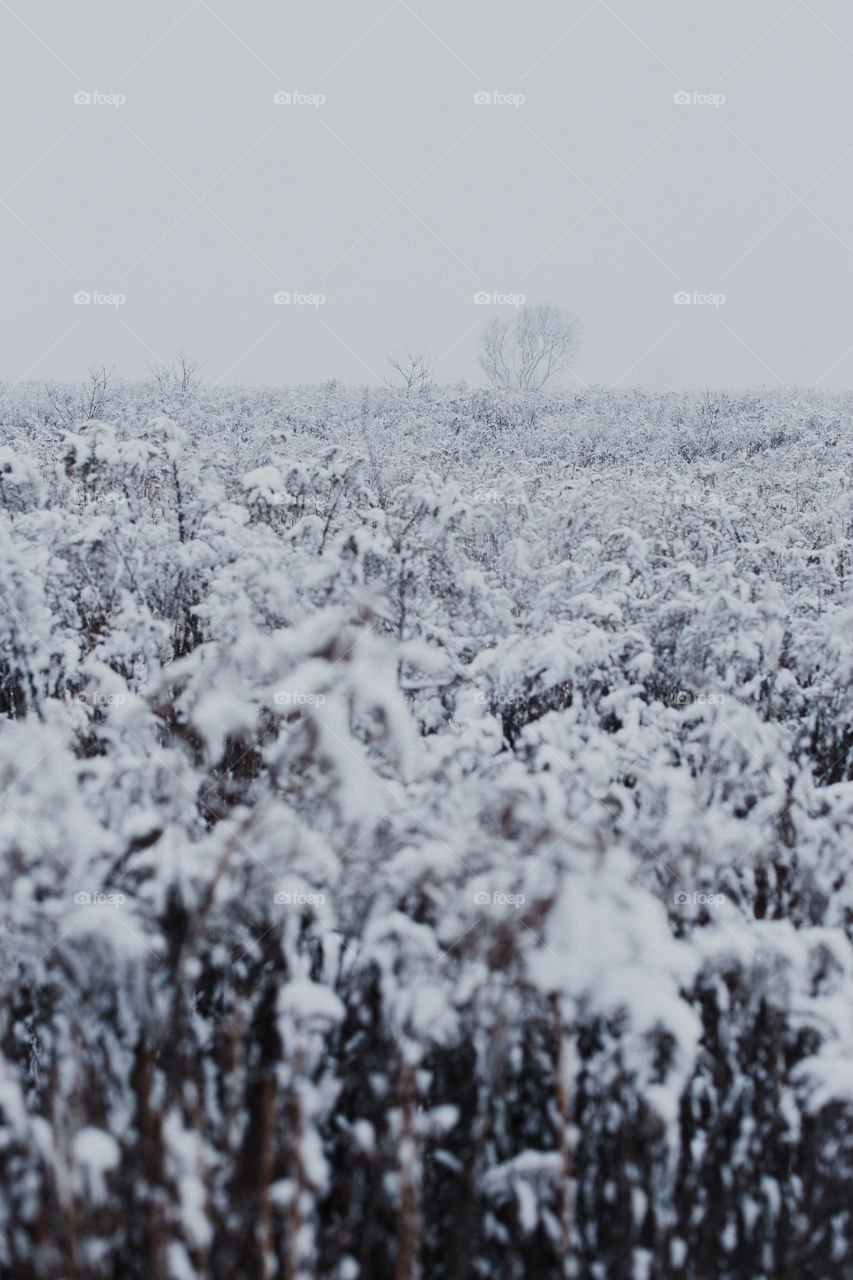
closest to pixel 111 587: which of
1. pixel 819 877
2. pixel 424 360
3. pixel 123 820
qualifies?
pixel 123 820

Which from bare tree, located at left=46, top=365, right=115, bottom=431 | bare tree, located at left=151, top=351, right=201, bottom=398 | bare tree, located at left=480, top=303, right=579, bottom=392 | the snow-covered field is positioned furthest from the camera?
bare tree, located at left=480, top=303, right=579, bottom=392

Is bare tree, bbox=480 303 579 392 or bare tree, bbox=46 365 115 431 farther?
bare tree, bbox=480 303 579 392

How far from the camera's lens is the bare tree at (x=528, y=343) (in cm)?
3478

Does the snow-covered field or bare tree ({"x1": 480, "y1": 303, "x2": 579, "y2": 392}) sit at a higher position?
bare tree ({"x1": 480, "y1": 303, "x2": 579, "y2": 392})

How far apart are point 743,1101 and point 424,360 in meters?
22.6

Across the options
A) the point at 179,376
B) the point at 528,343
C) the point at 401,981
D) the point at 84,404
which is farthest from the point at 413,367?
the point at 401,981

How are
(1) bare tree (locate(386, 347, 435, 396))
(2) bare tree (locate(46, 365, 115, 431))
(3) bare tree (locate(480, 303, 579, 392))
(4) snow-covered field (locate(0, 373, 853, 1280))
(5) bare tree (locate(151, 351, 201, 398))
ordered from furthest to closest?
(3) bare tree (locate(480, 303, 579, 392)) < (1) bare tree (locate(386, 347, 435, 396)) < (5) bare tree (locate(151, 351, 201, 398)) < (2) bare tree (locate(46, 365, 115, 431)) < (4) snow-covered field (locate(0, 373, 853, 1280))

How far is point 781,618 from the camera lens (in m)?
4.73

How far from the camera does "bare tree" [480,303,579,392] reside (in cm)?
3478

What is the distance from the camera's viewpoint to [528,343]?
35125 millimetres

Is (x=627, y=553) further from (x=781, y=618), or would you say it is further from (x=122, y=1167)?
(x=122, y=1167)

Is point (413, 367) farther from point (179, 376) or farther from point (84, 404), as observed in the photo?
point (84, 404)

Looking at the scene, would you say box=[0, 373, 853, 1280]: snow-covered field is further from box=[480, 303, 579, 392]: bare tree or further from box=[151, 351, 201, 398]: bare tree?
box=[480, 303, 579, 392]: bare tree

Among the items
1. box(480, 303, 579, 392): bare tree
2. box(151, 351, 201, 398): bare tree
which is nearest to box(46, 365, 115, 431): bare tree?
box(151, 351, 201, 398): bare tree
